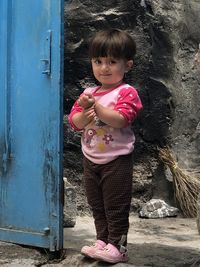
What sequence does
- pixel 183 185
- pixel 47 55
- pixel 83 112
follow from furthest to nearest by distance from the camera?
pixel 183 185 → pixel 47 55 → pixel 83 112

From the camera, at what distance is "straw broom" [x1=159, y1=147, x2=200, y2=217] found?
4227 mm

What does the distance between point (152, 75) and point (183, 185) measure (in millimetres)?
1001

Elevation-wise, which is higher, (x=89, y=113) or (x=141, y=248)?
(x=89, y=113)

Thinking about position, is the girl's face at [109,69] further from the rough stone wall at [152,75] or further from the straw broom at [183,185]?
the straw broom at [183,185]

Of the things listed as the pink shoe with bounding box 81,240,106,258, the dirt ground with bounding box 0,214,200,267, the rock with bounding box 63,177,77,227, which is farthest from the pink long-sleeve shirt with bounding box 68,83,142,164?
the rock with bounding box 63,177,77,227

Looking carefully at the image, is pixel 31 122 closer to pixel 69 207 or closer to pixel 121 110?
pixel 121 110

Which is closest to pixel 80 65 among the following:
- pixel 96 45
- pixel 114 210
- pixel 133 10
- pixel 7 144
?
pixel 133 10

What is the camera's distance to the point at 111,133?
2.54m

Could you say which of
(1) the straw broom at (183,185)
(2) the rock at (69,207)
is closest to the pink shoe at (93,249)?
(2) the rock at (69,207)

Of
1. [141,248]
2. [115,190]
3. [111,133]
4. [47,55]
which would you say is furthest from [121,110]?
[141,248]

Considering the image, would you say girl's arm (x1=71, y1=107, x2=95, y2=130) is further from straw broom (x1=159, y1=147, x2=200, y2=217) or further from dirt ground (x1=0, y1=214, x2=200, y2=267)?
straw broom (x1=159, y1=147, x2=200, y2=217)

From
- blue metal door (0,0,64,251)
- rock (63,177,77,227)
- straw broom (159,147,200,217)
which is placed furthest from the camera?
straw broom (159,147,200,217)

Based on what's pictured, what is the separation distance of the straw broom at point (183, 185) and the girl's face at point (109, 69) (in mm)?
1824

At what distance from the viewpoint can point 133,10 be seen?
430cm
